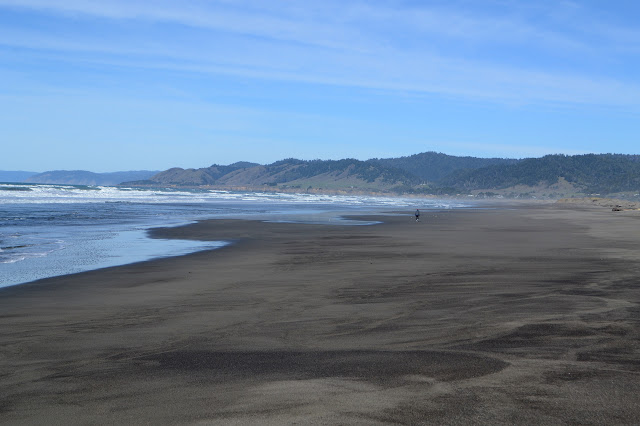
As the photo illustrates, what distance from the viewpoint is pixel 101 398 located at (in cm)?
520

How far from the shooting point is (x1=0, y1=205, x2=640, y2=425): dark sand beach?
4898 mm

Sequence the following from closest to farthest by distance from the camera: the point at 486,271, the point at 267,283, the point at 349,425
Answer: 1. the point at 349,425
2. the point at 267,283
3. the point at 486,271

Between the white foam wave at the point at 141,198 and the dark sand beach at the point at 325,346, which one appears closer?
the dark sand beach at the point at 325,346

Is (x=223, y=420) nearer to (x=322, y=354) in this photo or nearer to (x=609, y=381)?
(x=322, y=354)

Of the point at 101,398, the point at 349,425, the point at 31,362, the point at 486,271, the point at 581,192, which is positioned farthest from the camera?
the point at 581,192

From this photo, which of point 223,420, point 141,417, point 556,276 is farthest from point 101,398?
point 556,276

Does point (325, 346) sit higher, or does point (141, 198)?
point (141, 198)

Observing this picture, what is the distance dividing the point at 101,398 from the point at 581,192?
197m

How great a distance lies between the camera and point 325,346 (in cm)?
693

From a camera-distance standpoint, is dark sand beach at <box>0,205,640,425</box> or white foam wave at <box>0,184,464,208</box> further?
white foam wave at <box>0,184,464,208</box>

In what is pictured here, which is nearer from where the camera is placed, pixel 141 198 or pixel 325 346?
pixel 325 346

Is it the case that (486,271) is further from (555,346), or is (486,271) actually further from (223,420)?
(223,420)

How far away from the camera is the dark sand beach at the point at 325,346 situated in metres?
4.90

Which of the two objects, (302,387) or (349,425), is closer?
(349,425)
